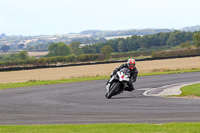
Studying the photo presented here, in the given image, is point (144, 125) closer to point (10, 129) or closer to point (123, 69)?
point (10, 129)

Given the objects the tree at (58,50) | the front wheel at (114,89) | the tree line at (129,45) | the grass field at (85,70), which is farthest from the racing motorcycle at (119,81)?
the tree at (58,50)

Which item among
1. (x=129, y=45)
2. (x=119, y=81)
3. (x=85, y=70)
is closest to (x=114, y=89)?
(x=119, y=81)

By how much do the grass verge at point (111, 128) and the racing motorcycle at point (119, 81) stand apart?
702 cm

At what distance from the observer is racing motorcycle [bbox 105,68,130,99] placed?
18016mm

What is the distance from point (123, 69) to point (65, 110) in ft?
12.0

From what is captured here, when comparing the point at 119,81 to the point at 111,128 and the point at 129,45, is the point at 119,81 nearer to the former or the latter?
the point at 111,128

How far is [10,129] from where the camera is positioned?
36.2 ft

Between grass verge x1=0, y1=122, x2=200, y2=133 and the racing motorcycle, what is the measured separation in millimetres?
7025

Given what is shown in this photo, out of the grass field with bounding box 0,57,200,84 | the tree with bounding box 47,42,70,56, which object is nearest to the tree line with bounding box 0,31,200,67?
the tree with bounding box 47,42,70,56

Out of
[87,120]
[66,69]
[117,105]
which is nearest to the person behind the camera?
[87,120]

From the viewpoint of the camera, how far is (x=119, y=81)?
60.2 ft

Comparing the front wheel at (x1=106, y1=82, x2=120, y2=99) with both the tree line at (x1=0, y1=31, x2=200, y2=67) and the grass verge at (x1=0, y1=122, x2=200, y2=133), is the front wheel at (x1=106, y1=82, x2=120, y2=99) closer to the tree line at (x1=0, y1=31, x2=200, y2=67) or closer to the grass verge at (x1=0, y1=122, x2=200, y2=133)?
the grass verge at (x1=0, y1=122, x2=200, y2=133)

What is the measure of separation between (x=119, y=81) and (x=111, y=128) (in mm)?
7845

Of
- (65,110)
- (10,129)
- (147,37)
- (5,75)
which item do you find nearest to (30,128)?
(10,129)
